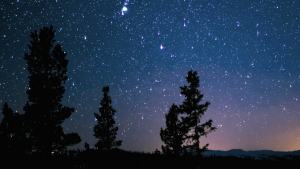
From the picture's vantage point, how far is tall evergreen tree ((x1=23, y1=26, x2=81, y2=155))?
1463cm

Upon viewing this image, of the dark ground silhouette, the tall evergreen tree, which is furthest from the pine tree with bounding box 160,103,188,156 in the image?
the tall evergreen tree

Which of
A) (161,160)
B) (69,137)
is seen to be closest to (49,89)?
(69,137)

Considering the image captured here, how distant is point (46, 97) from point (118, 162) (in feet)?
28.9

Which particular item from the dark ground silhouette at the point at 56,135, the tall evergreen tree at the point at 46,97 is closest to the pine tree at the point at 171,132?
the dark ground silhouette at the point at 56,135

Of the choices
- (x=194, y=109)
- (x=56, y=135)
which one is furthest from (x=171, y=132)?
(x=56, y=135)

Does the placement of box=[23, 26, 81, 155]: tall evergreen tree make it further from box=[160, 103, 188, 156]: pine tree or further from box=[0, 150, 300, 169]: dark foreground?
box=[160, 103, 188, 156]: pine tree

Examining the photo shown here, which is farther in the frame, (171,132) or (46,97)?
(171,132)

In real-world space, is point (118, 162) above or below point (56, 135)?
below

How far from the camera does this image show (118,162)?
13.7 meters

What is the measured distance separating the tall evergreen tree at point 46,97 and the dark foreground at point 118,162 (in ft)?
10.5

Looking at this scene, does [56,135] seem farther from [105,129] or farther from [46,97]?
[105,129]

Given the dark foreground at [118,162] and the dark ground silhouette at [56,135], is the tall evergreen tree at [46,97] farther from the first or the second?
the dark foreground at [118,162]

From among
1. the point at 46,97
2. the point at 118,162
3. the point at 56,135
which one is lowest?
the point at 118,162

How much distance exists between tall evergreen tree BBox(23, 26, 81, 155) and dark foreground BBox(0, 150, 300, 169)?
10.5 feet
